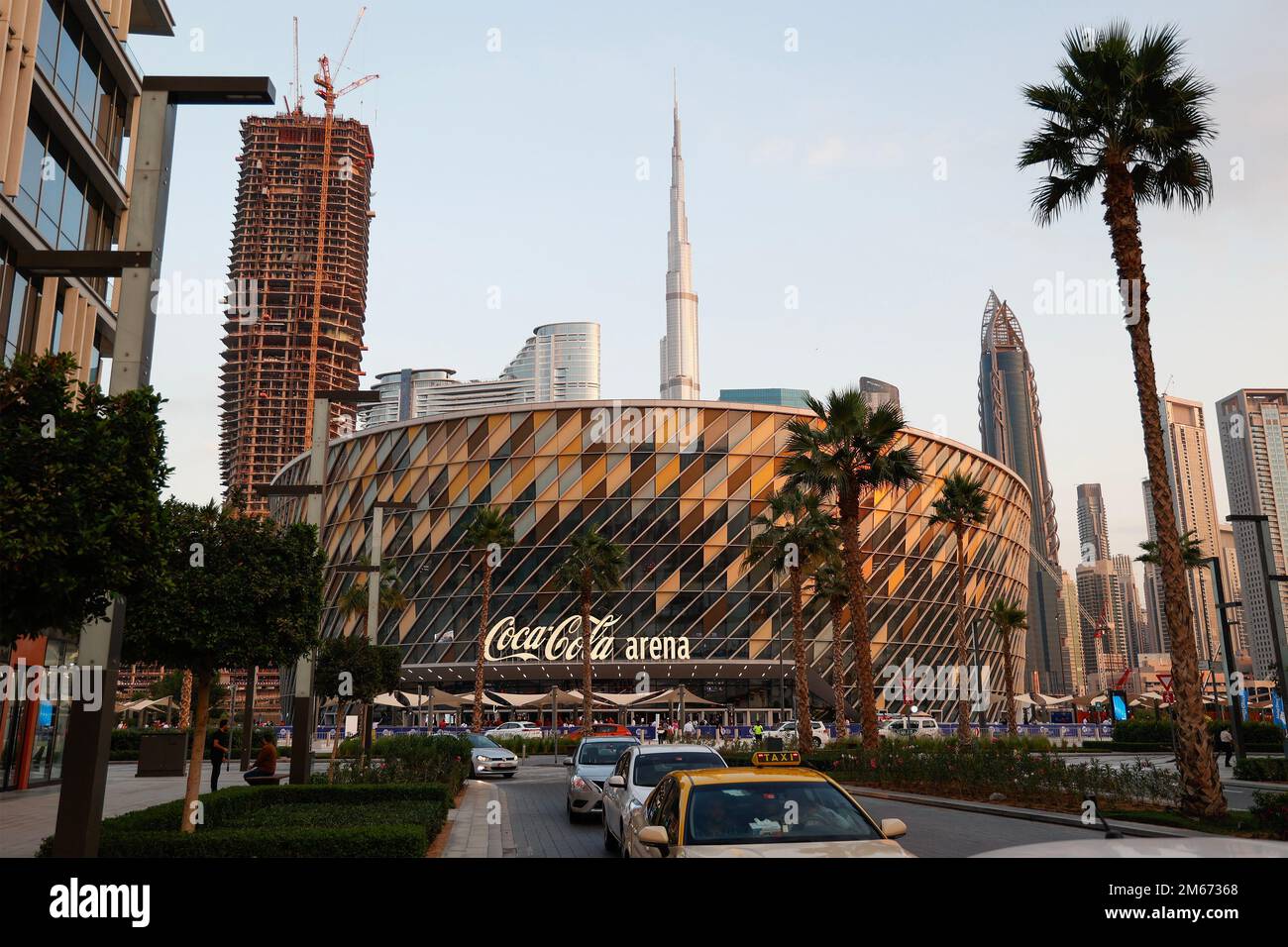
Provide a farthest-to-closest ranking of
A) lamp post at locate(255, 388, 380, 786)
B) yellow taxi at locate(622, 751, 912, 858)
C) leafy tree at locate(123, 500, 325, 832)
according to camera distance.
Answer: lamp post at locate(255, 388, 380, 786) → leafy tree at locate(123, 500, 325, 832) → yellow taxi at locate(622, 751, 912, 858)

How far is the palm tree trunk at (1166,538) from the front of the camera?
1803cm

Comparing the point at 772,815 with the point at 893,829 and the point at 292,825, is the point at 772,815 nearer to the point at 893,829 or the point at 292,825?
the point at 893,829

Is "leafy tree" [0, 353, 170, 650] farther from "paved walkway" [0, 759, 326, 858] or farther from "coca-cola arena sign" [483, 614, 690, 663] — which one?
"coca-cola arena sign" [483, 614, 690, 663]

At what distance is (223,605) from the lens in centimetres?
1602

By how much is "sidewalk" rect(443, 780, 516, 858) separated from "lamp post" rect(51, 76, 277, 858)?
567 centimetres

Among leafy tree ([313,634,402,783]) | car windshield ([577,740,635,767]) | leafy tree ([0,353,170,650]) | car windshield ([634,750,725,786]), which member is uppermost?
leafy tree ([0,353,170,650])

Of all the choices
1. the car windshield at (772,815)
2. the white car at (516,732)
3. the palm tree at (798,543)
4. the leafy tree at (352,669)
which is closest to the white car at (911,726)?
the palm tree at (798,543)

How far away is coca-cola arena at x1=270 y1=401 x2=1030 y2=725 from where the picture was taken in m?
74.3

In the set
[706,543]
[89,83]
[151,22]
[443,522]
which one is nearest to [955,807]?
[89,83]

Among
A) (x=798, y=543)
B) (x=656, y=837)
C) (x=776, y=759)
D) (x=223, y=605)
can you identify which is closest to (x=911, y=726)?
(x=798, y=543)

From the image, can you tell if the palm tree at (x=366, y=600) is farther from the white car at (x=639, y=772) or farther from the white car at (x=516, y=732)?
the white car at (x=639, y=772)

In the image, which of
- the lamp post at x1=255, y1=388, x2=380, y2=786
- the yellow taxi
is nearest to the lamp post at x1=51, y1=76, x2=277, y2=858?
the yellow taxi

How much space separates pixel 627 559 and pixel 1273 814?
6154 cm

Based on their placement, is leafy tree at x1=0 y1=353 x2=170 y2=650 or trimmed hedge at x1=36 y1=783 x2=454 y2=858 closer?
leafy tree at x1=0 y1=353 x2=170 y2=650
